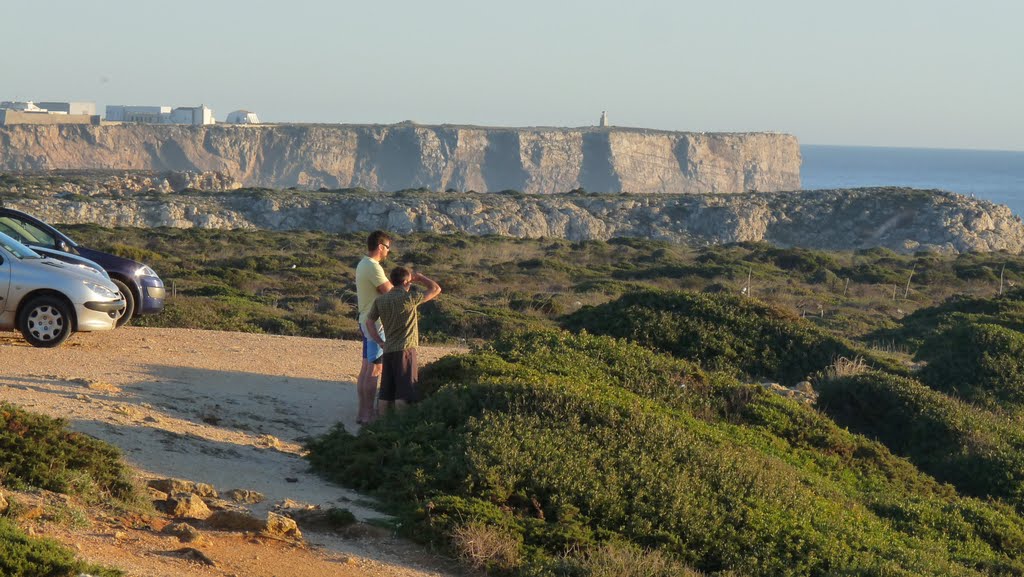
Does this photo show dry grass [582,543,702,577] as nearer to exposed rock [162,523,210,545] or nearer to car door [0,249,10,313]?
exposed rock [162,523,210,545]

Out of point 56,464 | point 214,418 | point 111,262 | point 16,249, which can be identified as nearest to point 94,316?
point 16,249

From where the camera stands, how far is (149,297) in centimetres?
1506

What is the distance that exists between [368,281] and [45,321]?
436 centimetres

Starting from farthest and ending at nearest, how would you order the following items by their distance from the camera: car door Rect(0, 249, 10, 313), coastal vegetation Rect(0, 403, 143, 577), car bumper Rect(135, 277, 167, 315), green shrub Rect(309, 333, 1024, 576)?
car bumper Rect(135, 277, 167, 315)
car door Rect(0, 249, 10, 313)
green shrub Rect(309, 333, 1024, 576)
coastal vegetation Rect(0, 403, 143, 577)

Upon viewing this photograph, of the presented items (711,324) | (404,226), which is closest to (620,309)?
(711,324)

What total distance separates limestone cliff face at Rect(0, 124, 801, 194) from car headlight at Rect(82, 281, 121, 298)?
9562 centimetres

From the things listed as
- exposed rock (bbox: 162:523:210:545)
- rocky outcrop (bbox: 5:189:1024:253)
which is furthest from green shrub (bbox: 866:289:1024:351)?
rocky outcrop (bbox: 5:189:1024:253)

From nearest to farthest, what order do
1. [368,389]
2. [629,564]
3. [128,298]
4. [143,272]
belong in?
[629,564] < [368,389] < [128,298] < [143,272]

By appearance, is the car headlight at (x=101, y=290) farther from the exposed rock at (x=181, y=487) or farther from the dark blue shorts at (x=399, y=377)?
the exposed rock at (x=181, y=487)

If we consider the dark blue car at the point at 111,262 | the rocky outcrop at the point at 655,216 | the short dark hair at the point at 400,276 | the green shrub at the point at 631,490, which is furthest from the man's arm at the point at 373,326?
the rocky outcrop at the point at 655,216

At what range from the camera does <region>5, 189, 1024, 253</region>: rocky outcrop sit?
62.6m

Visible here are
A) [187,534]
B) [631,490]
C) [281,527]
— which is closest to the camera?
[187,534]

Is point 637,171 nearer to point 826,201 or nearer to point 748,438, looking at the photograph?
point 826,201

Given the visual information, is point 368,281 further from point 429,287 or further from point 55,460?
point 55,460
